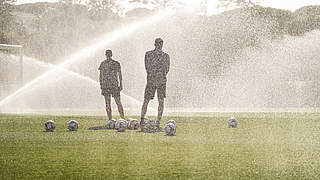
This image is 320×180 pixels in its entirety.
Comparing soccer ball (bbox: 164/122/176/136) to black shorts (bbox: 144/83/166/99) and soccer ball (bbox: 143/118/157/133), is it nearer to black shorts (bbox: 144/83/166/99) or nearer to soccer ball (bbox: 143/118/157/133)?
soccer ball (bbox: 143/118/157/133)

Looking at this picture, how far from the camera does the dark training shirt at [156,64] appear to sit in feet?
46.8

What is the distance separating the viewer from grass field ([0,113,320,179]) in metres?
8.16

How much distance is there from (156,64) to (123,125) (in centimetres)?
160

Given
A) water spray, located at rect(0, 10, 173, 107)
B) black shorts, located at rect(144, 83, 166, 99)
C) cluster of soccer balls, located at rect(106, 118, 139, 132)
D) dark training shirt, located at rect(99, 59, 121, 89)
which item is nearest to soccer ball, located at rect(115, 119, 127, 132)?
cluster of soccer balls, located at rect(106, 118, 139, 132)

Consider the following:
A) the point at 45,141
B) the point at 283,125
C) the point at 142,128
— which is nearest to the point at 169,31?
the point at 283,125

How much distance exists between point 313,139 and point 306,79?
79.1 ft

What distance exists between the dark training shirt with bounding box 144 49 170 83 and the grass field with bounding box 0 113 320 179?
1332 mm

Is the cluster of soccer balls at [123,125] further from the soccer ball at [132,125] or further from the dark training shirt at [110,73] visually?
the dark training shirt at [110,73]

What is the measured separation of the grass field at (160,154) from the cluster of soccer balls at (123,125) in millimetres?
202

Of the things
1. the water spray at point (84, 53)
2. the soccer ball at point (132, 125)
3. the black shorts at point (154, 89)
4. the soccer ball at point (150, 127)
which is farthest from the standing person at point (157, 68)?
the water spray at point (84, 53)

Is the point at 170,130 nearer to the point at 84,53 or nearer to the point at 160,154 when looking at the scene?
the point at 160,154

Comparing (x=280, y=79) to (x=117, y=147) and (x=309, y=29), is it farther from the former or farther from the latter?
(x=117, y=147)

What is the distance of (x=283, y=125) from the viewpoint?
17.1m

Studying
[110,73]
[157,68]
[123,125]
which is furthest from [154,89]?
[110,73]
